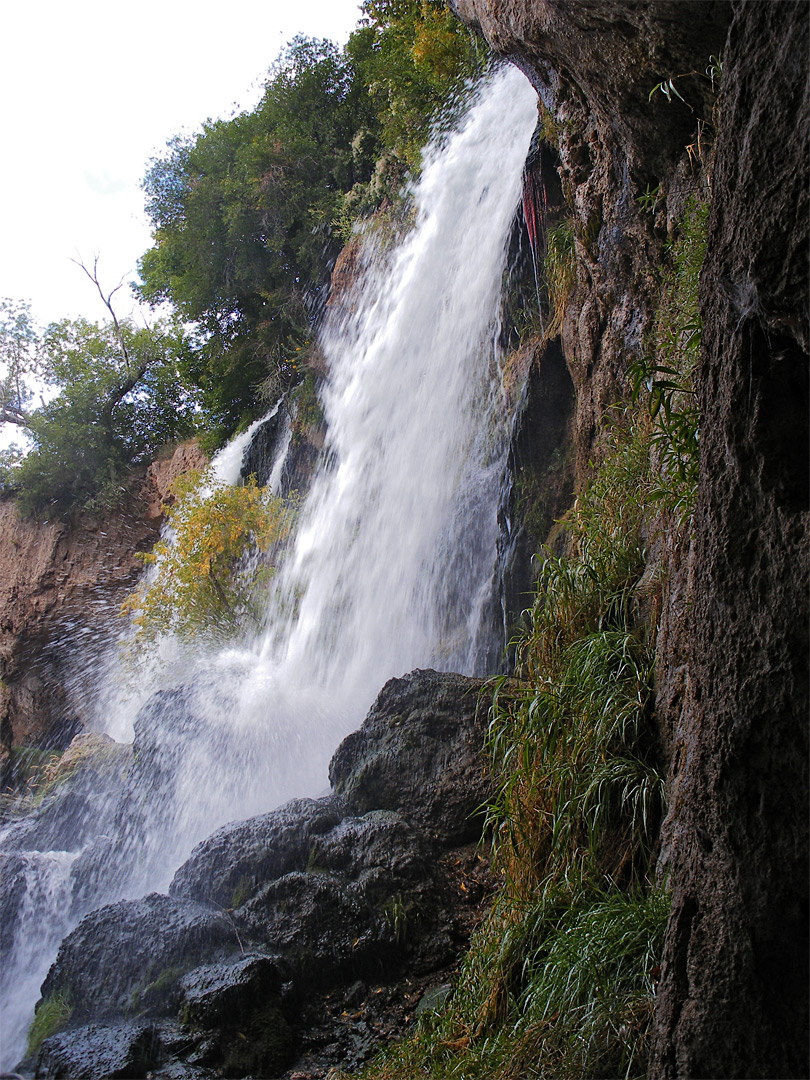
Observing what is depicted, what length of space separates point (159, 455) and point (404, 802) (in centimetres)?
1464

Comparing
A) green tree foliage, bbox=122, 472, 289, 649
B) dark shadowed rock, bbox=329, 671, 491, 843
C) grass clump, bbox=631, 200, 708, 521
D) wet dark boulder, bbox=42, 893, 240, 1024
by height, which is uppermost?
green tree foliage, bbox=122, 472, 289, 649

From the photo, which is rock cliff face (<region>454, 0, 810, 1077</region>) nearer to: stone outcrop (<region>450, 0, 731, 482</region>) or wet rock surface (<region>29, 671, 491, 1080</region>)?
stone outcrop (<region>450, 0, 731, 482</region>)

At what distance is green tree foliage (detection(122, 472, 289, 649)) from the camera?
37.7 feet

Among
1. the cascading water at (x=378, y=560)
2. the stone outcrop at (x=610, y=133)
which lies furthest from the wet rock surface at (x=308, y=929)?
the stone outcrop at (x=610, y=133)

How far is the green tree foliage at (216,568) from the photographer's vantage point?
11.5 meters

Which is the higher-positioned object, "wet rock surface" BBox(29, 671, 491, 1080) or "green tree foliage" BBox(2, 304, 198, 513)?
"green tree foliage" BBox(2, 304, 198, 513)

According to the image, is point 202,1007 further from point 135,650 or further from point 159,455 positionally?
point 159,455

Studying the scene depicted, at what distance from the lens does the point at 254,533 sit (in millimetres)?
12148

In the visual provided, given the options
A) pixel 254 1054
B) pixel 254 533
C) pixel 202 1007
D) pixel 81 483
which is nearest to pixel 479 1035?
pixel 254 1054

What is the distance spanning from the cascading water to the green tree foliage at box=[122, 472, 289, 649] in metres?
0.61

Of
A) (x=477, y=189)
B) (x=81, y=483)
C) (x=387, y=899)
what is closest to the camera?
(x=387, y=899)

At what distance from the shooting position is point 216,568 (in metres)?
11.8

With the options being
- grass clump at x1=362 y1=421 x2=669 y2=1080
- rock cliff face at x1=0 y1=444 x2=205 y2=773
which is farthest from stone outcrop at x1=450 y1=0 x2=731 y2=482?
rock cliff face at x1=0 y1=444 x2=205 y2=773

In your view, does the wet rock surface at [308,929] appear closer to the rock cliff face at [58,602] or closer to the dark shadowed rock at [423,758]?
the dark shadowed rock at [423,758]
